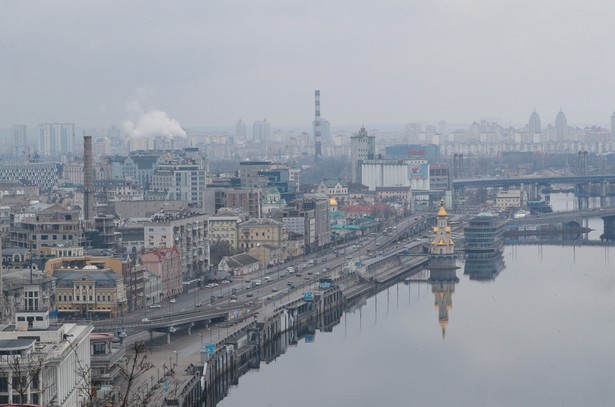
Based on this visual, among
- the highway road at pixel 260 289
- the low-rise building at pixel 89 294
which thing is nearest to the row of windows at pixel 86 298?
the low-rise building at pixel 89 294

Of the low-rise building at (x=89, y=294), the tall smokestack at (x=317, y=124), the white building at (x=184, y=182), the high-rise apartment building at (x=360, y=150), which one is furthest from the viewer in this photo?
the tall smokestack at (x=317, y=124)

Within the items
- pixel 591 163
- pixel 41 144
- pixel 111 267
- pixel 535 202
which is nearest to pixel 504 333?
pixel 111 267

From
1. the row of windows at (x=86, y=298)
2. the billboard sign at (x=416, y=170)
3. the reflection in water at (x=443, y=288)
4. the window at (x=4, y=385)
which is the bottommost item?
the reflection in water at (x=443, y=288)

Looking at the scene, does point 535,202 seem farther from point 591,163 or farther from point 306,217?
point 591,163

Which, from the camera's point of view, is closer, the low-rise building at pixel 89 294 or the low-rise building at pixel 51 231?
the low-rise building at pixel 89 294

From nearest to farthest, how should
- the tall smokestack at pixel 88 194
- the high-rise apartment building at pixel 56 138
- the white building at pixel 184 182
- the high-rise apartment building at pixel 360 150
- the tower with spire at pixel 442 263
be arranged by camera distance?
1. the tower with spire at pixel 442 263
2. the tall smokestack at pixel 88 194
3. the white building at pixel 184 182
4. the high-rise apartment building at pixel 360 150
5. the high-rise apartment building at pixel 56 138

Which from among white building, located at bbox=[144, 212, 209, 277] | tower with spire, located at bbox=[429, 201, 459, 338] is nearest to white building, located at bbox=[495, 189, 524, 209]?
tower with spire, located at bbox=[429, 201, 459, 338]

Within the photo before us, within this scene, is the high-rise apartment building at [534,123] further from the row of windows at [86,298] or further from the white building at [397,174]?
the row of windows at [86,298]
